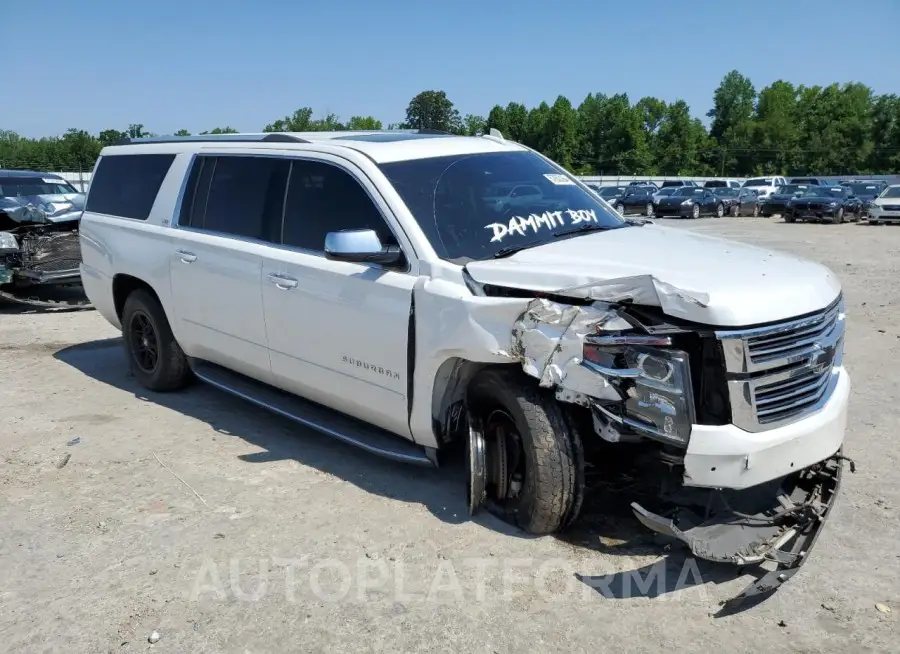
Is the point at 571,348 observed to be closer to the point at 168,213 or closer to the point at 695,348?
the point at 695,348

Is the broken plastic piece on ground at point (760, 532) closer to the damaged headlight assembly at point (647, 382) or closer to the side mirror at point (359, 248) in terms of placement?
the damaged headlight assembly at point (647, 382)

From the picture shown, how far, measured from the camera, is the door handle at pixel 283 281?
4.66 m

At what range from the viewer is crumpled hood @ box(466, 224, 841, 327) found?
315cm

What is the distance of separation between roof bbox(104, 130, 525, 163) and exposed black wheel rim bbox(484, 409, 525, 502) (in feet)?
5.49

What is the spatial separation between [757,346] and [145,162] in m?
5.07

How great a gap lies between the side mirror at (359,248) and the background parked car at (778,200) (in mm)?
36074

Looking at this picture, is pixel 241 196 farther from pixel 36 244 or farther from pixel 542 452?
pixel 36 244

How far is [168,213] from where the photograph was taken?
589cm

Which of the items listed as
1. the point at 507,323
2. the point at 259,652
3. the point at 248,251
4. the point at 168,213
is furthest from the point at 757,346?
the point at 168,213

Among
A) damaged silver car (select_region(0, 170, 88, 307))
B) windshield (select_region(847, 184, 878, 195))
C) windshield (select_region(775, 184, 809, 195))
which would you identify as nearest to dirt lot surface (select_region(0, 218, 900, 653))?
damaged silver car (select_region(0, 170, 88, 307))

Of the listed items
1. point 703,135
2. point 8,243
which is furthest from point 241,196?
point 703,135

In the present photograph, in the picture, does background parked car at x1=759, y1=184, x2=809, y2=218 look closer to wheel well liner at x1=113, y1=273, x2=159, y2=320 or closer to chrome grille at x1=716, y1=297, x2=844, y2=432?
wheel well liner at x1=113, y1=273, x2=159, y2=320

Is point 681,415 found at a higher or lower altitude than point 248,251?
lower

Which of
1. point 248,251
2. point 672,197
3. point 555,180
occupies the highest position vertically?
point 555,180
